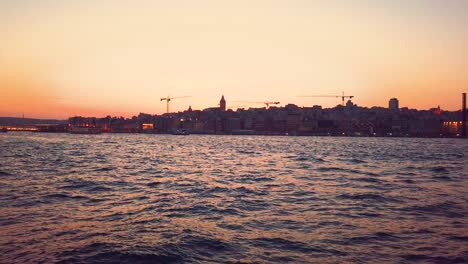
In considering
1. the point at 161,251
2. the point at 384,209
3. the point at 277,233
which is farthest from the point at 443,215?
the point at 161,251

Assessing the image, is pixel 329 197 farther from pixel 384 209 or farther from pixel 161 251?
pixel 161 251

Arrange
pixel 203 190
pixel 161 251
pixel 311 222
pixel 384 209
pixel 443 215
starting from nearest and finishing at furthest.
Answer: pixel 161 251 < pixel 311 222 < pixel 443 215 < pixel 384 209 < pixel 203 190

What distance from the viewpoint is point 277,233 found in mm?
12281

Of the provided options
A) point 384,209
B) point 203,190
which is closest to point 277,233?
point 384,209

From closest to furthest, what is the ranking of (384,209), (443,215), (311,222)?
(311,222), (443,215), (384,209)

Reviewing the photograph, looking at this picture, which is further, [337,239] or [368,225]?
[368,225]

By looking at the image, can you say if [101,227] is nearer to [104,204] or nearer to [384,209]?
[104,204]

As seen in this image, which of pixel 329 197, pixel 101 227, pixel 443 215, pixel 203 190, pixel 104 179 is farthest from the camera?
pixel 104 179

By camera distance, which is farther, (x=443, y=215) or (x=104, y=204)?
(x=104, y=204)

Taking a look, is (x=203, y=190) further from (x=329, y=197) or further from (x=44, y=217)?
(x=44, y=217)

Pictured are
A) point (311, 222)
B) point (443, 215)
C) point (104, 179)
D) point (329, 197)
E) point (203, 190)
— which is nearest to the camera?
point (311, 222)

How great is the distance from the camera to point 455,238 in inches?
465

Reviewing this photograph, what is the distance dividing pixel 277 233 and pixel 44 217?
867cm

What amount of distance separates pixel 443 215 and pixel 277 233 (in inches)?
302
